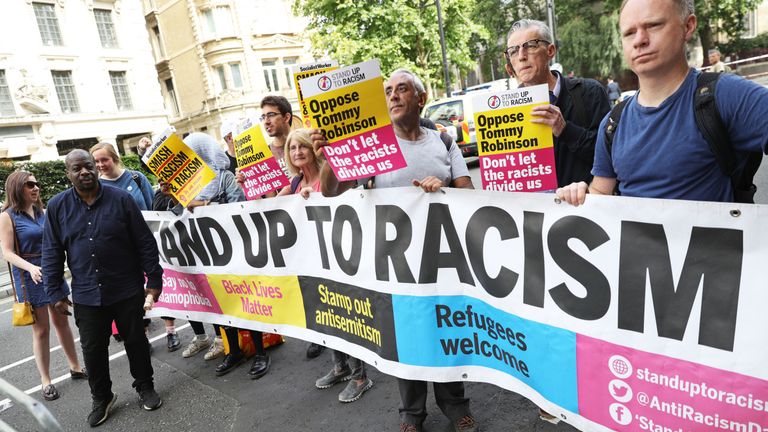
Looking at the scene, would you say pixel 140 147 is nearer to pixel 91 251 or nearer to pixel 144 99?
pixel 91 251

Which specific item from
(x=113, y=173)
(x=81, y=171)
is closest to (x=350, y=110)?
(x=81, y=171)

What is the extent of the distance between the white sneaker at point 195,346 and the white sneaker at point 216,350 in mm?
203

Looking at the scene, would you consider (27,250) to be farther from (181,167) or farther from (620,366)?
(620,366)

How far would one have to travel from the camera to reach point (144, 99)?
99.6 feet

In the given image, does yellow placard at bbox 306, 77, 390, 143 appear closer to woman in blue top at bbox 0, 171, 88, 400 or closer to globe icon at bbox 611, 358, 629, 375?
globe icon at bbox 611, 358, 629, 375

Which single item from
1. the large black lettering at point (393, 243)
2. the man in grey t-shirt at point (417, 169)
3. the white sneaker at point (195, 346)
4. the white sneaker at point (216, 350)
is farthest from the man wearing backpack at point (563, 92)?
the white sneaker at point (195, 346)

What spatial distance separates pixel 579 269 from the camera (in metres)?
2.07

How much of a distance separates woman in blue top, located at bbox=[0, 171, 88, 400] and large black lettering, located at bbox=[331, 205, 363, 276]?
115 inches

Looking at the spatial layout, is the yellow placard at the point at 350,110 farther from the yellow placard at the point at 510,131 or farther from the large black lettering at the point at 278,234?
the large black lettering at the point at 278,234

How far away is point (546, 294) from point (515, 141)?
0.84 metres

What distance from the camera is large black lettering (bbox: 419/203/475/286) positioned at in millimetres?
2535

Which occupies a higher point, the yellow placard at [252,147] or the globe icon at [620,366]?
the yellow placard at [252,147]

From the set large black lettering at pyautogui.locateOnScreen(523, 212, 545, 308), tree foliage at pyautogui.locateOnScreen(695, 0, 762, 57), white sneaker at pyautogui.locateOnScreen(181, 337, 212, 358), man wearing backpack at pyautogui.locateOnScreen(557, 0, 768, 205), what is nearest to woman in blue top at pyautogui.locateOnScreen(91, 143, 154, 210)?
white sneaker at pyautogui.locateOnScreen(181, 337, 212, 358)

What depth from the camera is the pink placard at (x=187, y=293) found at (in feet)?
13.6
